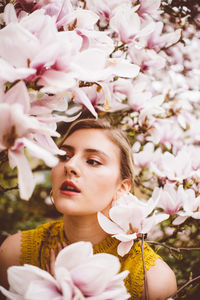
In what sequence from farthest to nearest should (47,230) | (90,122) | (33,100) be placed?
(47,230) → (90,122) → (33,100)

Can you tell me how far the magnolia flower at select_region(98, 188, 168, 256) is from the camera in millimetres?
855

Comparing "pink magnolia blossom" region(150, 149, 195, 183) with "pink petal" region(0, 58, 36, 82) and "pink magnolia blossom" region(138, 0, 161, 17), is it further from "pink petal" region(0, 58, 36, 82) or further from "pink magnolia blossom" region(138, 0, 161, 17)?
"pink petal" region(0, 58, 36, 82)

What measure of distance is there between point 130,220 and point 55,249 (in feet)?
1.69

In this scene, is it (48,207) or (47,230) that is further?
(48,207)

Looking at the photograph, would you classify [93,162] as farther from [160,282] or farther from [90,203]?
[160,282]

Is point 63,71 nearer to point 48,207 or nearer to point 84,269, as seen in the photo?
point 84,269

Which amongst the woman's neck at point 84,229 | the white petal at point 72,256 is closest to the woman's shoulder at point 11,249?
the woman's neck at point 84,229

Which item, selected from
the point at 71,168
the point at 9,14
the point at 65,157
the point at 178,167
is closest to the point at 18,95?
the point at 9,14

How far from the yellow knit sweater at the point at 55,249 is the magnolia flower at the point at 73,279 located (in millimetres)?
500

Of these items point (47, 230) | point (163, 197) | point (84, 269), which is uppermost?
point (84, 269)

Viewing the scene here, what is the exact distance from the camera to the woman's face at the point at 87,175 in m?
1.00

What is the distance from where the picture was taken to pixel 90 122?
1254 mm

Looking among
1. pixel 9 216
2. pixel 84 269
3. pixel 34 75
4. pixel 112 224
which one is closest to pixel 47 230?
pixel 112 224

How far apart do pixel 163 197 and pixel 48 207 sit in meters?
2.09
